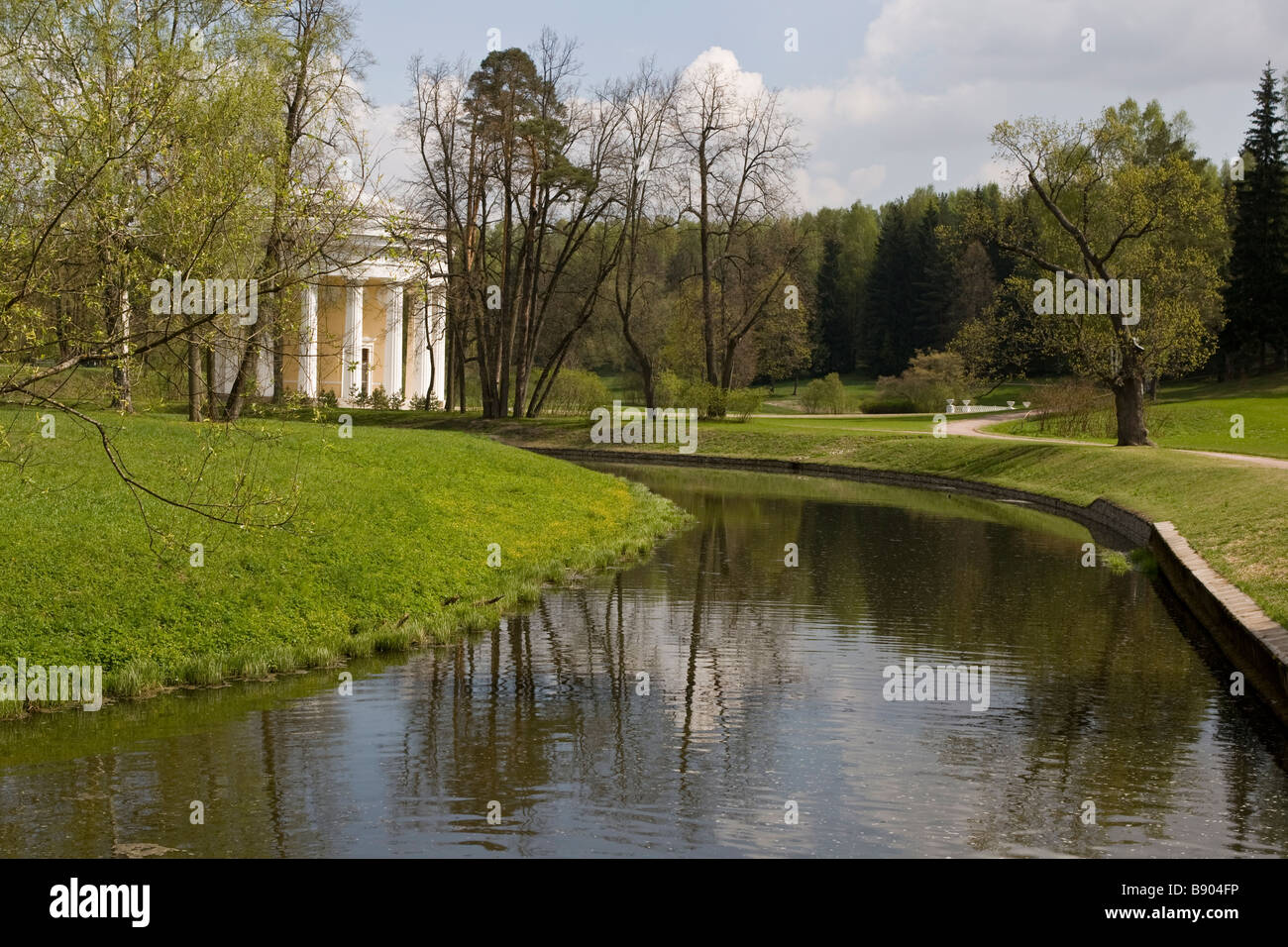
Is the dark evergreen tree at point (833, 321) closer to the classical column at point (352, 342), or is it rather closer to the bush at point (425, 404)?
the classical column at point (352, 342)

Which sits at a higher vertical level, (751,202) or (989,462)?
(751,202)

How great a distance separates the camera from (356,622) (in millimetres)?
13805

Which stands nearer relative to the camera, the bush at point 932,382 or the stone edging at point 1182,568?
the stone edging at point 1182,568

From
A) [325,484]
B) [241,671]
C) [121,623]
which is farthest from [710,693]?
[325,484]

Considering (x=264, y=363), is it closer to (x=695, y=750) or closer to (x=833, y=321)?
(x=695, y=750)

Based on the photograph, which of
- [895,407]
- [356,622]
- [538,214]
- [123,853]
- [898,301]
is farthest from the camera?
[898,301]

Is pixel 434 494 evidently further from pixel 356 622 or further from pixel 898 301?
pixel 898 301

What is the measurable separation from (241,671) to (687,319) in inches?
2347

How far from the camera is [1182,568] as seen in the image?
17.9m
